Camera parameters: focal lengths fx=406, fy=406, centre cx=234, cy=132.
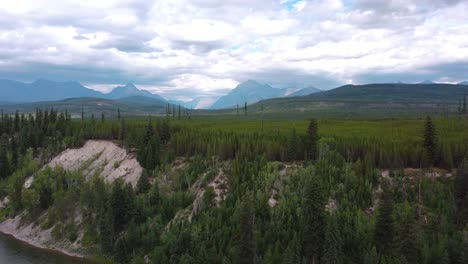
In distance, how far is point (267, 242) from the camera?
73062 mm

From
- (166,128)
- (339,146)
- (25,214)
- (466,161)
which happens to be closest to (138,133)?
(166,128)

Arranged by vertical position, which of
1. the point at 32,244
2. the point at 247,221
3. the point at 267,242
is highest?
the point at 247,221

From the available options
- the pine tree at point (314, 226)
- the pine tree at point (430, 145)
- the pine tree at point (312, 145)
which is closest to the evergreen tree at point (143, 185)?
the pine tree at point (312, 145)

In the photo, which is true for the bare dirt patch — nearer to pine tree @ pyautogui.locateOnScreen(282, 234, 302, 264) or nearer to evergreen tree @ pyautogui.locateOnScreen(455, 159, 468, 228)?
pine tree @ pyautogui.locateOnScreen(282, 234, 302, 264)

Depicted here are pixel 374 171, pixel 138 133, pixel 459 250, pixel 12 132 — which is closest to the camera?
pixel 459 250

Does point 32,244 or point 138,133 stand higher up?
point 138,133

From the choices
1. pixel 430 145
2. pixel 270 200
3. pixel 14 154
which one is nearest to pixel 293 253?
pixel 270 200

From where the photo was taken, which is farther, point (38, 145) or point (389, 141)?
point (38, 145)

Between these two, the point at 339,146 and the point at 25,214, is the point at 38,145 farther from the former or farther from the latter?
the point at 339,146

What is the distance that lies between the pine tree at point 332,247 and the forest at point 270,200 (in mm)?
155

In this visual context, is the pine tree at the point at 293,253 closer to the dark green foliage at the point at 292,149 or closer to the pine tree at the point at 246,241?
the pine tree at the point at 246,241

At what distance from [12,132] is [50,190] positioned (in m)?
68.9

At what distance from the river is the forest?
16.7 feet

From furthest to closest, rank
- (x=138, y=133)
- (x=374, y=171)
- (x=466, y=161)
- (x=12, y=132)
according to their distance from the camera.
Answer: (x=12, y=132) < (x=138, y=133) < (x=374, y=171) < (x=466, y=161)
